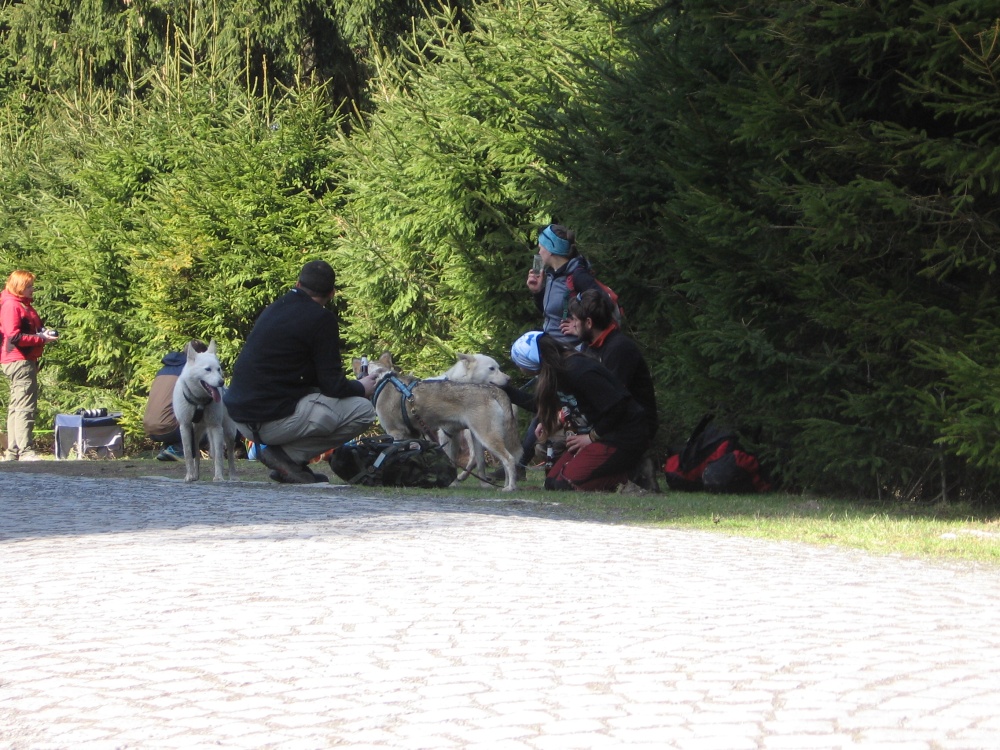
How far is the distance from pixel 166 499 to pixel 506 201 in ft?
19.5

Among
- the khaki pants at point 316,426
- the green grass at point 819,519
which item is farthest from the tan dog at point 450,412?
the green grass at point 819,519

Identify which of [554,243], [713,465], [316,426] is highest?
[554,243]

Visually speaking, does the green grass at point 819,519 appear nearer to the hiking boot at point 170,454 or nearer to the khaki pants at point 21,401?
the hiking boot at point 170,454

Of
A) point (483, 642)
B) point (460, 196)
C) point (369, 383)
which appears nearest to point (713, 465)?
point (369, 383)

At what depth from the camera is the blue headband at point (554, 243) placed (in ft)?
37.9

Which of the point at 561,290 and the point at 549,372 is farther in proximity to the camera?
the point at 561,290

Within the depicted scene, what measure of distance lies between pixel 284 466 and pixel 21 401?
7006mm

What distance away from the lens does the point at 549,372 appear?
10.8m

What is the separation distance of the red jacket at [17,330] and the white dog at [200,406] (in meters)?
5.70

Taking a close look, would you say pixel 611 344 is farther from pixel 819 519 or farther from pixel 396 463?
pixel 819 519

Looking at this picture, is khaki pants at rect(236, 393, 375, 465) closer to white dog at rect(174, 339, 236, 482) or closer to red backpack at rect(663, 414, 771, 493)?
white dog at rect(174, 339, 236, 482)

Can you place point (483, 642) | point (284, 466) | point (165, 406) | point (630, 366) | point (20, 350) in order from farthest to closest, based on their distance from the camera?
point (20, 350)
point (165, 406)
point (284, 466)
point (630, 366)
point (483, 642)

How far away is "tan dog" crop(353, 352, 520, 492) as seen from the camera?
11.8m

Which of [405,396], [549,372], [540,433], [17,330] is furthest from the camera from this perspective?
[17,330]
